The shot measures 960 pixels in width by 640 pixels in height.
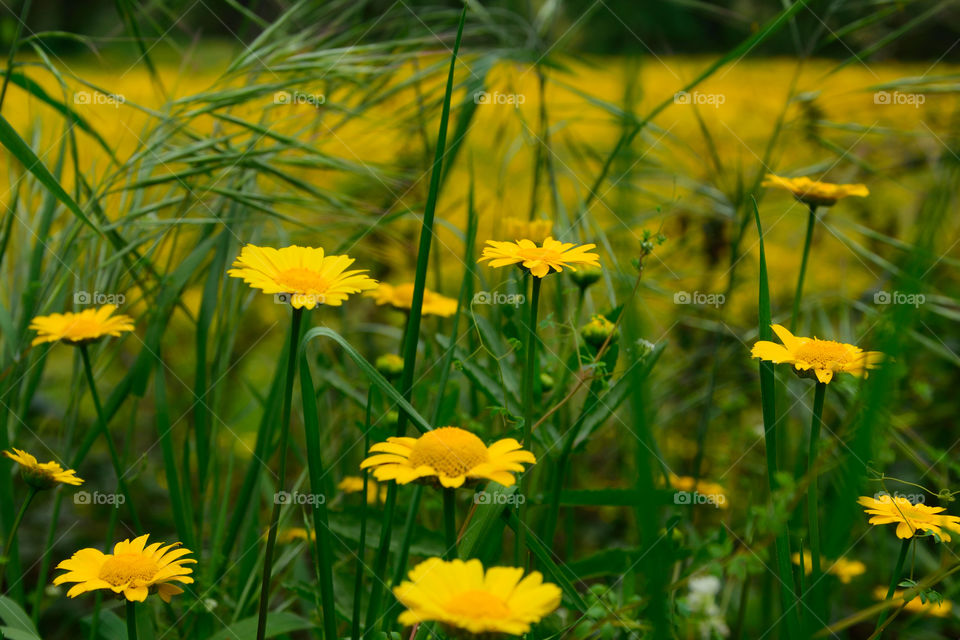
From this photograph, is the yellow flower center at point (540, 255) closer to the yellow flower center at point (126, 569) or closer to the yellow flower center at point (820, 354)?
the yellow flower center at point (820, 354)

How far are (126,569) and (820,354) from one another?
0.37 metres

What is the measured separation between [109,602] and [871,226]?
1.35 metres

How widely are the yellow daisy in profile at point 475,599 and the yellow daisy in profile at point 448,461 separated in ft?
0.13

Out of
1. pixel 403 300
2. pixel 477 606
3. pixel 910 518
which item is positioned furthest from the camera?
pixel 403 300

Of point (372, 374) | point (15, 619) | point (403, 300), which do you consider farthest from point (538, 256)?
point (15, 619)

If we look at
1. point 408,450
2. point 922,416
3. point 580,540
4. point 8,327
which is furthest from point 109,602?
point 922,416

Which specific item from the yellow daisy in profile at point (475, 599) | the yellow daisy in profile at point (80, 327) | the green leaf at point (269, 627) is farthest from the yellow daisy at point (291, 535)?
the yellow daisy in profile at point (475, 599)

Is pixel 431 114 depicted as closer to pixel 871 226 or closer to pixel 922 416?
pixel 922 416

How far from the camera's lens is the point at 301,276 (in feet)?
1.34

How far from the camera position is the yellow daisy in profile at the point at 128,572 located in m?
0.36

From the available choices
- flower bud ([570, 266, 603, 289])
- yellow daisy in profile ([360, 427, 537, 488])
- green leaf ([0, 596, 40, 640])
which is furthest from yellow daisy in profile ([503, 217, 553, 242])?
green leaf ([0, 596, 40, 640])

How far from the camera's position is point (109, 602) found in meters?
0.96

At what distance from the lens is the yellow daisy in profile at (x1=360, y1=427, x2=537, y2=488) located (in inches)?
13.3

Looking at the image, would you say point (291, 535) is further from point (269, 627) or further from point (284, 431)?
point (284, 431)
